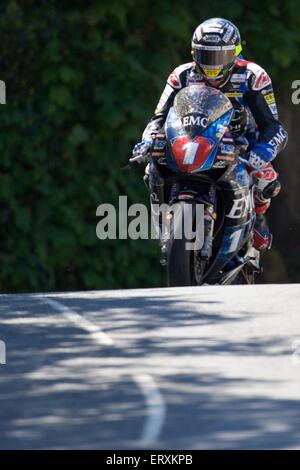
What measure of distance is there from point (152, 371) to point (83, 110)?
759 cm

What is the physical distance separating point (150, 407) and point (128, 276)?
819cm

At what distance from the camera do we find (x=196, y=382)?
20.6ft

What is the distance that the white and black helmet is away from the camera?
1023cm

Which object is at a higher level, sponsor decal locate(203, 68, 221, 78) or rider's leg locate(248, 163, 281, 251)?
sponsor decal locate(203, 68, 221, 78)

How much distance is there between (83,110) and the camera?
13.8 metres

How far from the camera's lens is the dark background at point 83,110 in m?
13.6

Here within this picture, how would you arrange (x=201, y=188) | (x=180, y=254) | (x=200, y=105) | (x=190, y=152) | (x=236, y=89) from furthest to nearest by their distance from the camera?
1. (x=236, y=89)
2. (x=200, y=105)
3. (x=201, y=188)
4. (x=190, y=152)
5. (x=180, y=254)

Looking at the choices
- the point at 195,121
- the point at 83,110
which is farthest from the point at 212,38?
the point at 83,110

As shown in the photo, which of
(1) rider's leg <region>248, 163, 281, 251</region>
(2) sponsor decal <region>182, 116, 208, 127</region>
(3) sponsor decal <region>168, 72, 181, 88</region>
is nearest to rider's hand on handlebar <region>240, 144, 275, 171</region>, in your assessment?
(1) rider's leg <region>248, 163, 281, 251</region>

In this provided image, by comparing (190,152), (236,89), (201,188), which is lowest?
(201,188)

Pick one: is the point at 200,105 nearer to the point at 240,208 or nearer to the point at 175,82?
the point at 175,82

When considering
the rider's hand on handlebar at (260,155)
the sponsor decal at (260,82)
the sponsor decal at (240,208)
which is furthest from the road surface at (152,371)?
the sponsor decal at (260,82)

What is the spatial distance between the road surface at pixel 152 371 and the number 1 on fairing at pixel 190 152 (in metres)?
1.48

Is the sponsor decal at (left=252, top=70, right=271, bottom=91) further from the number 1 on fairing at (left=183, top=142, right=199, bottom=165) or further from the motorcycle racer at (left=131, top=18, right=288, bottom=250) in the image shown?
the number 1 on fairing at (left=183, top=142, right=199, bottom=165)
